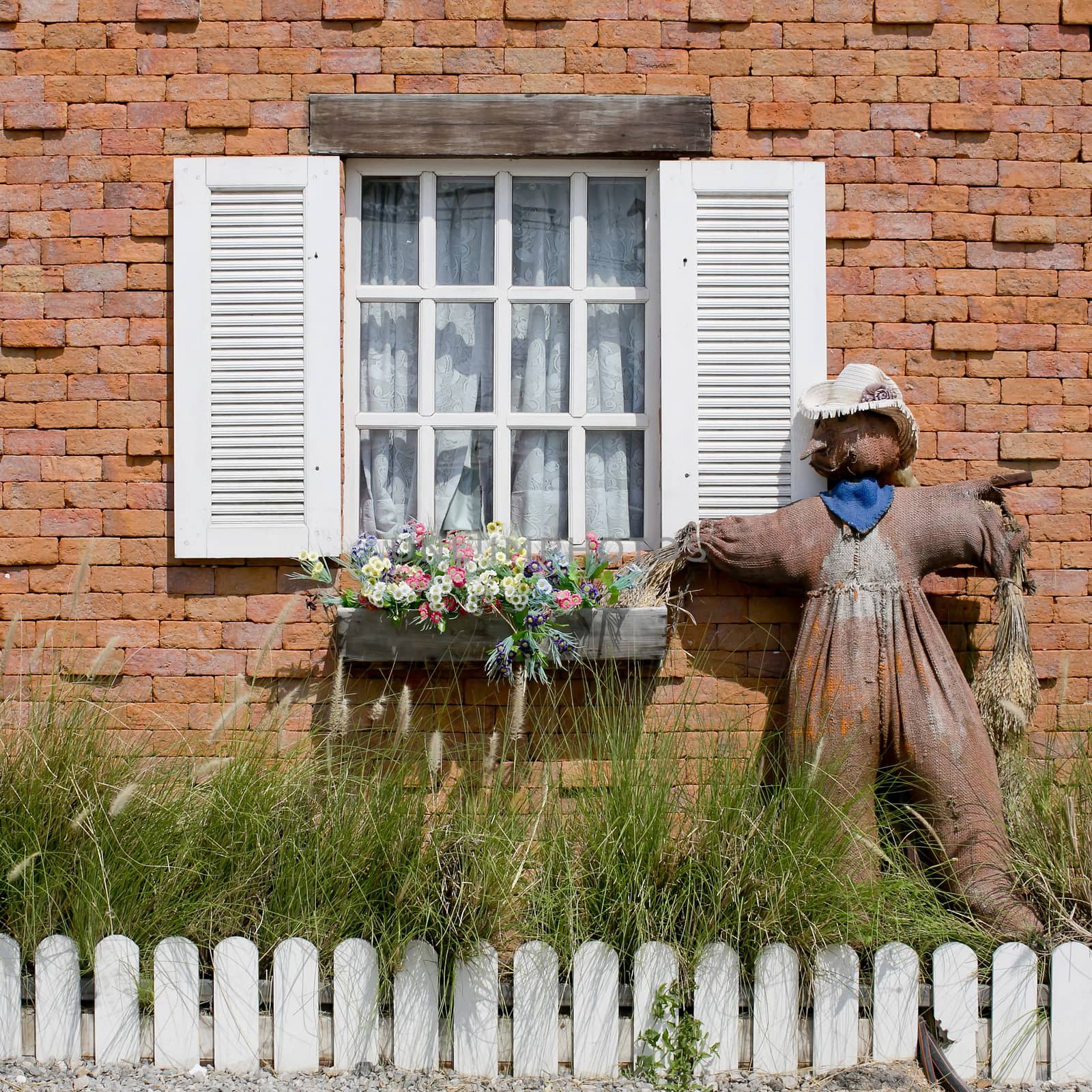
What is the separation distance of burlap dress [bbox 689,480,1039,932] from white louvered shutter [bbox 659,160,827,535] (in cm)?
25

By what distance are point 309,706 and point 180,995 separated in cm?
114

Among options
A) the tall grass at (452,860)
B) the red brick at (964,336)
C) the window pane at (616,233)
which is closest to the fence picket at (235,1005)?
the tall grass at (452,860)

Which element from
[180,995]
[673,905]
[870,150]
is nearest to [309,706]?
[180,995]

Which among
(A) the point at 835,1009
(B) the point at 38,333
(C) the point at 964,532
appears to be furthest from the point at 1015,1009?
(B) the point at 38,333

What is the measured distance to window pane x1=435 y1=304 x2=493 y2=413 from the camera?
13.4ft

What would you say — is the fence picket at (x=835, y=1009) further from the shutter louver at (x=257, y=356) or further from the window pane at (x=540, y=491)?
the shutter louver at (x=257, y=356)

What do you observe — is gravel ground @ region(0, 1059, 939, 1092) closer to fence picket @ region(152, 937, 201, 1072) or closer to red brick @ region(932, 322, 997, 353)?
fence picket @ region(152, 937, 201, 1072)

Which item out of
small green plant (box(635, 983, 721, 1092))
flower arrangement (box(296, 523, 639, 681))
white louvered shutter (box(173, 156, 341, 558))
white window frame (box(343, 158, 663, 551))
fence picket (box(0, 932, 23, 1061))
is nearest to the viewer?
small green plant (box(635, 983, 721, 1092))

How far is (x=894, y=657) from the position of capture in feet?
11.7

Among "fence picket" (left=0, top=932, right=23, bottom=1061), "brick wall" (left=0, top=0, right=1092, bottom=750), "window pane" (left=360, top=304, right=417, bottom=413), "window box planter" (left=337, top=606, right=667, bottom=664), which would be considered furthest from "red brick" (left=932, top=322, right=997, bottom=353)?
"fence picket" (left=0, top=932, right=23, bottom=1061)

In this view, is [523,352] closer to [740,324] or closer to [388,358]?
[388,358]

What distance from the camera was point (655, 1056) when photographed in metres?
3.00

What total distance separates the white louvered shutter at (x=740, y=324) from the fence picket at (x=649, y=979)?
159cm

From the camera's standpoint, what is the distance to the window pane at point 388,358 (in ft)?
13.4
